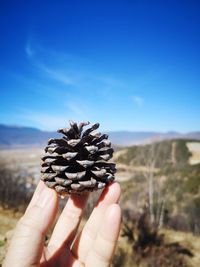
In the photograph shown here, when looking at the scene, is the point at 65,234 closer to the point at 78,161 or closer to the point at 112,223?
the point at 112,223

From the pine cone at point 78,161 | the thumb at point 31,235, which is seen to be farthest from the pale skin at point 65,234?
the pine cone at point 78,161

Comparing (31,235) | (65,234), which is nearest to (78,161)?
(31,235)

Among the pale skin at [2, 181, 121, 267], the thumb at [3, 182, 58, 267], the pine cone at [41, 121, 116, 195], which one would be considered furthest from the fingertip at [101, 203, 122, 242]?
the thumb at [3, 182, 58, 267]

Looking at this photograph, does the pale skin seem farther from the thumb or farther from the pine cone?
the pine cone

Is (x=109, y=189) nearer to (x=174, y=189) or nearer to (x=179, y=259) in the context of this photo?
(x=179, y=259)

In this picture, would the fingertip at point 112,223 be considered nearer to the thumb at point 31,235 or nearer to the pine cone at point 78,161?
the pine cone at point 78,161

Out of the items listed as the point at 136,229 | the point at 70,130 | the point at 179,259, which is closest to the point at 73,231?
the point at 70,130
